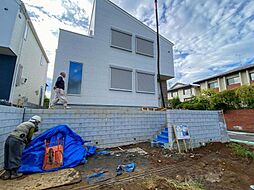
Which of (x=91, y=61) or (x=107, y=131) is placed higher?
(x=91, y=61)

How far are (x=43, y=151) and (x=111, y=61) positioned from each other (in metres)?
5.74

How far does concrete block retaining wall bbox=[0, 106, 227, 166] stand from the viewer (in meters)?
4.01

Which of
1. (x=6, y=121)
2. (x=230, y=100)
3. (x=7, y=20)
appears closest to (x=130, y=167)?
(x=6, y=121)

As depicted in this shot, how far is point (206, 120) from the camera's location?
19.8ft

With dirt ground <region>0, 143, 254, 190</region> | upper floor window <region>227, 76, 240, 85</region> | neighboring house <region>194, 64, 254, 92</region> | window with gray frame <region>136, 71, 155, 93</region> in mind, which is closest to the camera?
dirt ground <region>0, 143, 254, 190</region>

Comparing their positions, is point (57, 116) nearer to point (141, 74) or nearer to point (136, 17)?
point (141, 74)

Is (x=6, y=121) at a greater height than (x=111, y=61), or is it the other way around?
(x=111, y=61)

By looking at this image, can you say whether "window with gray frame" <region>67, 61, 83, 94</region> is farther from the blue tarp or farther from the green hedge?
the green hedge

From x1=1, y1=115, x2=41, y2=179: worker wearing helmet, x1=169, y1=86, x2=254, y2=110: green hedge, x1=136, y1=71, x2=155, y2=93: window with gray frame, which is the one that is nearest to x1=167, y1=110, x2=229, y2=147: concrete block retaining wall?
x1=136, y1=71, x2=155, y2=93: window with gray frame

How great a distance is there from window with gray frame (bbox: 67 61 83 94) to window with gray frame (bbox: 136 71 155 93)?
3528 millimetres

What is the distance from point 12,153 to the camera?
8.59ft

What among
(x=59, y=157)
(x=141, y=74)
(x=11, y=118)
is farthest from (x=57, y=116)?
(x=141, y=74)

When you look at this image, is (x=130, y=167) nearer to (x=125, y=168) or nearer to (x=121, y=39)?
(x=125, y=168)

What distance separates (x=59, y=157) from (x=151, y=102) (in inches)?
252
